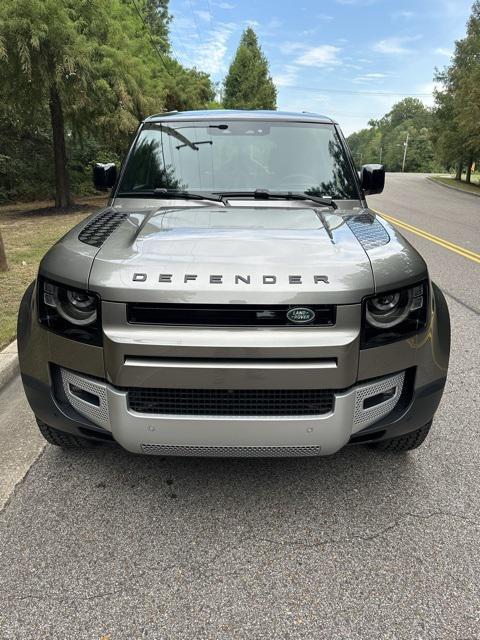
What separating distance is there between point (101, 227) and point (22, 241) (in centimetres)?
771

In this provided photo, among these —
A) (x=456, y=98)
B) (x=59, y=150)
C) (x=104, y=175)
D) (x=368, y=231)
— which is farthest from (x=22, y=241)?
(x=456, y=98)

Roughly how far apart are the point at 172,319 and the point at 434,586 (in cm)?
149

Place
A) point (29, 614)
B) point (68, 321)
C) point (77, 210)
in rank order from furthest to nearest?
point (77, 210), point (68, 321), point (29, 614)

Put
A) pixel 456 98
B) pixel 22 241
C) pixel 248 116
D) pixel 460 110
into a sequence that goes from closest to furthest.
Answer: pixel 248 116 → pixel 22 241 → pixel 460 110 → pixel 456 98

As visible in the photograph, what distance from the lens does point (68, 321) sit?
2217 millimetres

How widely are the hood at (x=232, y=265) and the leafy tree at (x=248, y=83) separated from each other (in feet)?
193

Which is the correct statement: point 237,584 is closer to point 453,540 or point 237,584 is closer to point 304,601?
point 304,601

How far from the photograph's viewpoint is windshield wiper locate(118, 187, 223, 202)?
3.22m

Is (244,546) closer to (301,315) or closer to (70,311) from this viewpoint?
(301,315)

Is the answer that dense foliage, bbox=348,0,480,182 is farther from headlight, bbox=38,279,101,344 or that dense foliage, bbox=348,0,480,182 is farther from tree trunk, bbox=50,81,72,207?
headlight, bbox=38,279,101,344

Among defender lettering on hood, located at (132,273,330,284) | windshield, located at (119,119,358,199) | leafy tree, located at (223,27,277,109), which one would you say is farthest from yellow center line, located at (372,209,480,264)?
leafy tree, located at (223,27,277,109)

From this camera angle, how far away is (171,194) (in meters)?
3.31

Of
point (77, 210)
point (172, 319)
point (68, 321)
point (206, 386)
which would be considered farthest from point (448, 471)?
point (77, 210)

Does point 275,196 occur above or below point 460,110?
below
